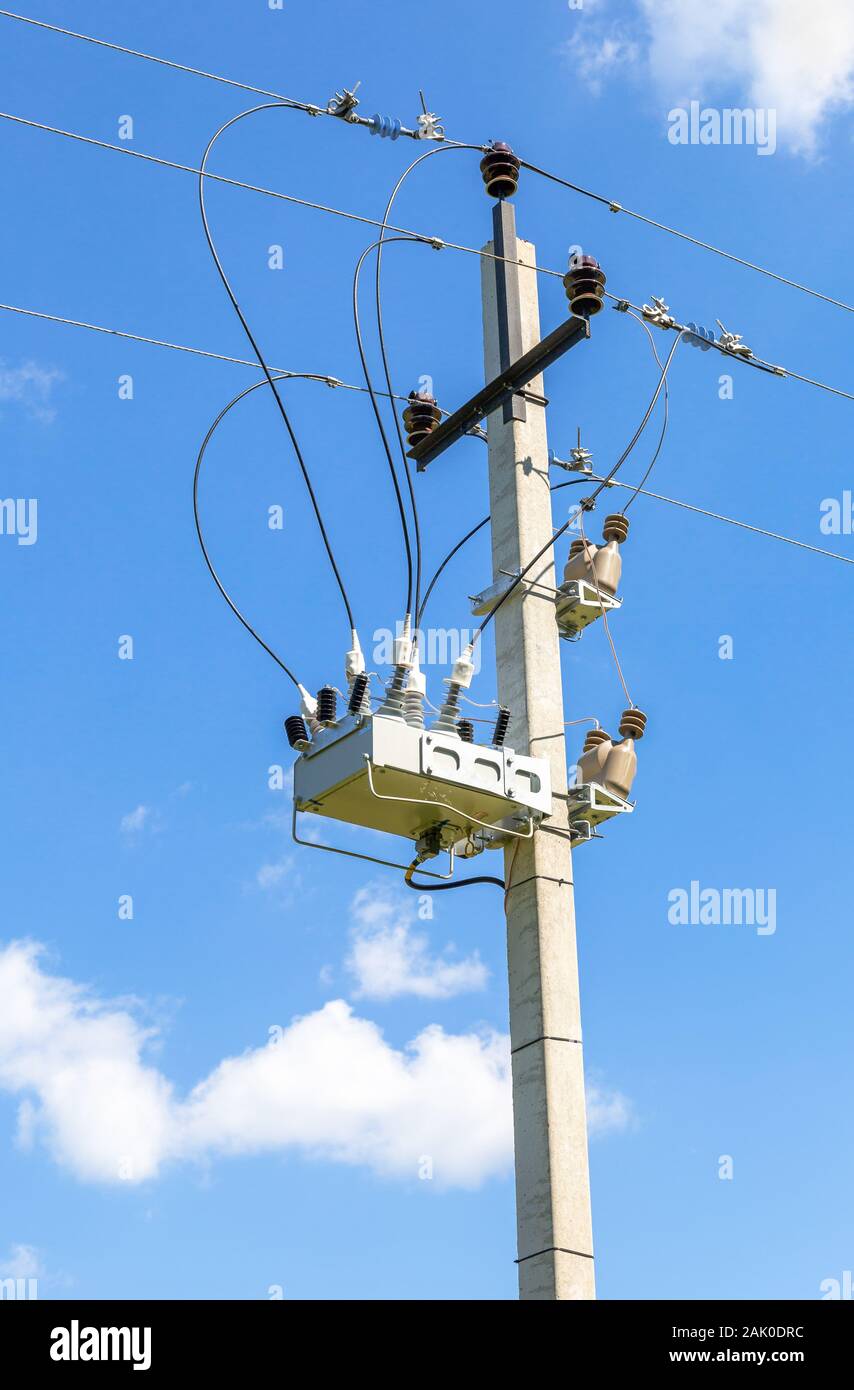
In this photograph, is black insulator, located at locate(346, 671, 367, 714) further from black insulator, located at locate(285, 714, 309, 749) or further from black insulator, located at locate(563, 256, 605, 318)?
black insulator, located at locate(563, 256, 605, 318)

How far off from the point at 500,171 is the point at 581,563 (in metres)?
2.86

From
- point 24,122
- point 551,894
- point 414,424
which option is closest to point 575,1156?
point 551,894

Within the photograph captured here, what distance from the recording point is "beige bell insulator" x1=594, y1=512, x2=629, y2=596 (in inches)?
520

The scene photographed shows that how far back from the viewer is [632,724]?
13055mm

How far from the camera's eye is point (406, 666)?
11.8 m

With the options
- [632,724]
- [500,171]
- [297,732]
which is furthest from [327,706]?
[500,171]

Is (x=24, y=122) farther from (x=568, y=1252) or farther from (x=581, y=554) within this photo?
(x=568, y=1252)

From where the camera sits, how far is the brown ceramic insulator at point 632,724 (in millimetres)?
13008

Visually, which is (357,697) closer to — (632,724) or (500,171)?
(632,724)

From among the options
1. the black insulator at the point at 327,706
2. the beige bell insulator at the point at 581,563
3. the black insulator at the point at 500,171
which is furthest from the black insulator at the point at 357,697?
the black insulator at the point at 500,171

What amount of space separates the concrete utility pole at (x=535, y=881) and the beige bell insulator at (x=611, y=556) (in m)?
0.39

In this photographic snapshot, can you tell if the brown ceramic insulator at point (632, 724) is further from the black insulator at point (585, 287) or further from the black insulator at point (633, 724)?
the black insulator at point (585, 287)

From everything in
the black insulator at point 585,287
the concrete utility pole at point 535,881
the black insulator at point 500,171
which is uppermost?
the black insulator at point 500,171

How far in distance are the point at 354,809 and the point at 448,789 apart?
591 mm
